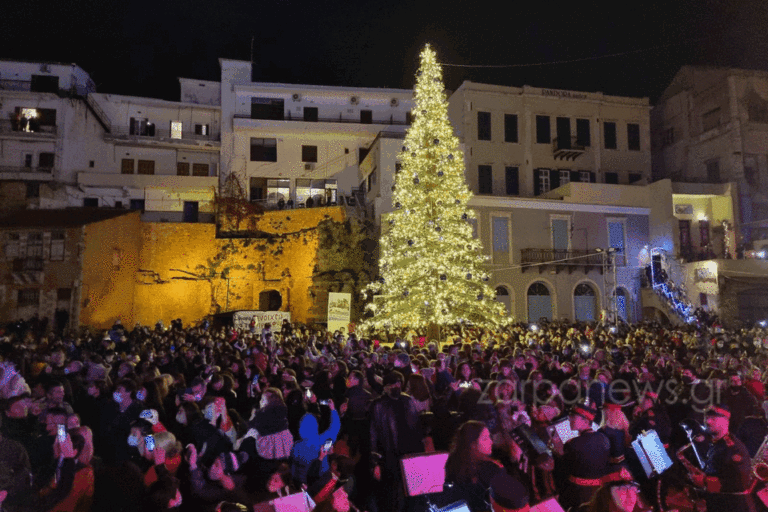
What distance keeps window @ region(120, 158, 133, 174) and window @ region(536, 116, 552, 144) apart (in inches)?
996

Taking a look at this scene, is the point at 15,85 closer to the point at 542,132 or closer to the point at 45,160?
the point at 45,160

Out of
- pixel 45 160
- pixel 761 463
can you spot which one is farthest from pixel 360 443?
pixel 45 160

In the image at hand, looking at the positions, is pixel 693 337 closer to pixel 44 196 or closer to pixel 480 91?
pixel 480 91

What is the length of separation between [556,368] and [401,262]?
9748mm

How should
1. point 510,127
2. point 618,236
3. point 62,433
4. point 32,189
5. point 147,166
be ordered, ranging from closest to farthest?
point 62,433 → point 618,236 → point 510,127 → point 32,189 → point 147,166

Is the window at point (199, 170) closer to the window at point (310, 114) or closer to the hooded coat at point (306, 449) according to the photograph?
the window at point (310, 114)

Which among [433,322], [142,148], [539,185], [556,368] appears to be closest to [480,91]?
[539,185]

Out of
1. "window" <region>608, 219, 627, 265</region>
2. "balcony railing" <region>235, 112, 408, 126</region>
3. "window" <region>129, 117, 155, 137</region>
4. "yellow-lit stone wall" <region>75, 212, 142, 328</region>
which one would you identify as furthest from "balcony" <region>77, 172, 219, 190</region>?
"window" <region>608, 219, 627, 265</region>

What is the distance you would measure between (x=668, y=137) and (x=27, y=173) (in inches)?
1587

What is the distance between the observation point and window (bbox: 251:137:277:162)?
35375 mm

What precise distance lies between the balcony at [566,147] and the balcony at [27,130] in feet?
96.3

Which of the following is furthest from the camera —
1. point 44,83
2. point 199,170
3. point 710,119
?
point 199,170

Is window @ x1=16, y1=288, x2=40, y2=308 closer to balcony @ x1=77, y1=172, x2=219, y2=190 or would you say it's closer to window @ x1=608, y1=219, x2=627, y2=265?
balcony @ x1=77, y1=172, x2=219, y2=190

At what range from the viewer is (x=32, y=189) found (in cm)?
3212
